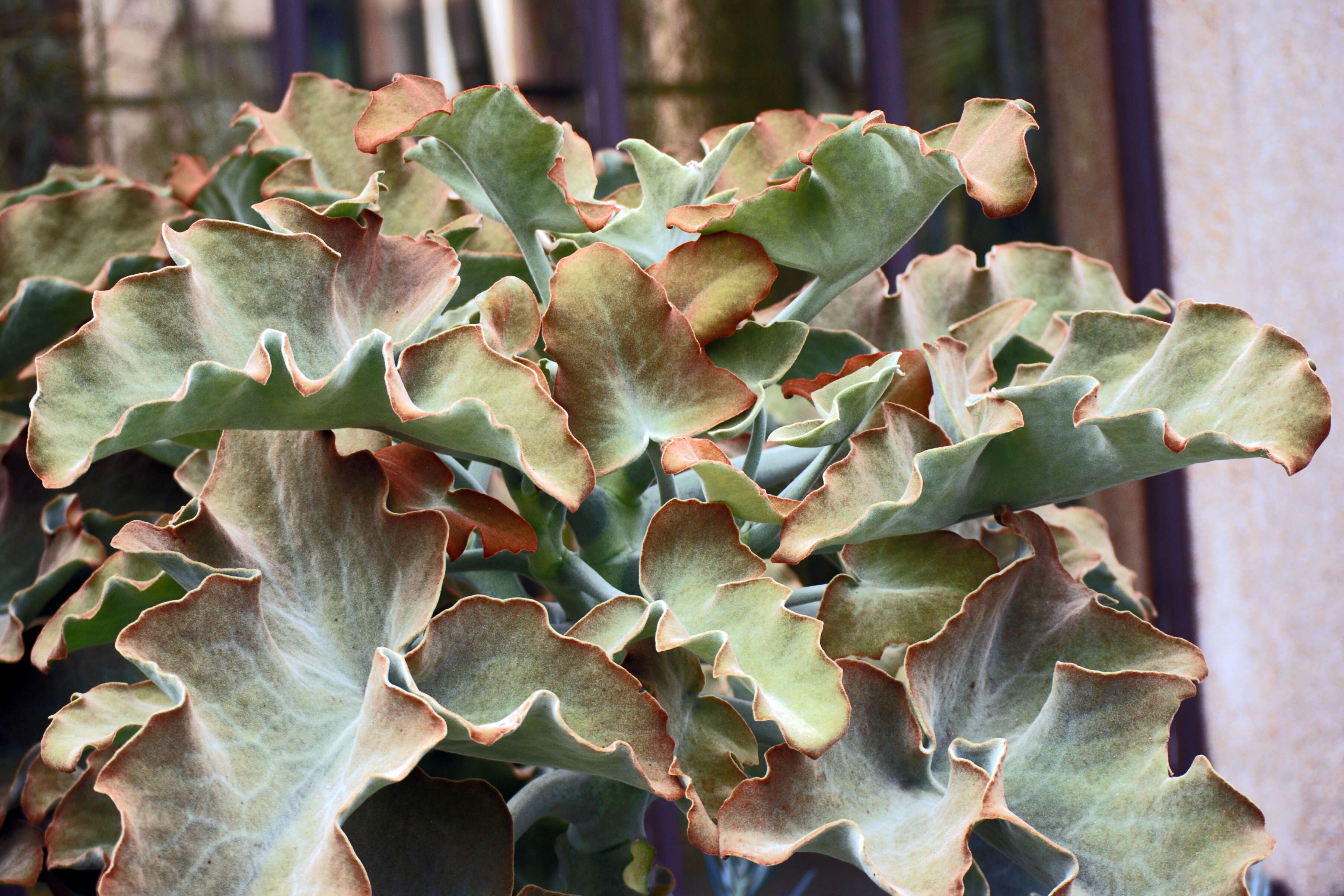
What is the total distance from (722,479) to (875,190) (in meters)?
0.12

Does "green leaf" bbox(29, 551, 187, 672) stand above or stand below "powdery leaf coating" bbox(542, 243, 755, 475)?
below

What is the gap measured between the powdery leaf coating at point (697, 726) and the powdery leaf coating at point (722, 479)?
0.17ft

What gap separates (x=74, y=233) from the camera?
1.80ft

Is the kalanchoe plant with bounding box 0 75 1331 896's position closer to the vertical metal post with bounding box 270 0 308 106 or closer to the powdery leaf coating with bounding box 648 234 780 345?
the powdery leaf coating with bounding box 648 234 780 345

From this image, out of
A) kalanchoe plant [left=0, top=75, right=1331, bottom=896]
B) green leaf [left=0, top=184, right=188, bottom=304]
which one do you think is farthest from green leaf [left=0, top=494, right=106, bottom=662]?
green leaf [left=0, top=184, right=188, bottom=304]

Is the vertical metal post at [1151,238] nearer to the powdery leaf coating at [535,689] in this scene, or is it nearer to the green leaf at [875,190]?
the green leaf at [875,190]

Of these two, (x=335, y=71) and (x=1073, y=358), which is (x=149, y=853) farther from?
(x=335, y=71)

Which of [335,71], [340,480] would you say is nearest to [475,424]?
[340,480]

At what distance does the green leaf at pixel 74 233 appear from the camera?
0.54 m

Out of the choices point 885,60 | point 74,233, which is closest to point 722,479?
point 74,233

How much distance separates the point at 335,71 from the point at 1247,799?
131cm

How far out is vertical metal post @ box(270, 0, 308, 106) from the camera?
1265 mm

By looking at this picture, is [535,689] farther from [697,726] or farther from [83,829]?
[83,829]

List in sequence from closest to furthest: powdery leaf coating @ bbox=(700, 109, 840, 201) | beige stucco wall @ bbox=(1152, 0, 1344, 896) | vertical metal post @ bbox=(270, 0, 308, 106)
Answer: powdery leaf coating @ bbox=(700, 109, 840, 201) < vertical metal post @ bbox=(270, 0, 308, 106) < beige stucco wall @ bbox=(1152, 0, 1344, 896)
